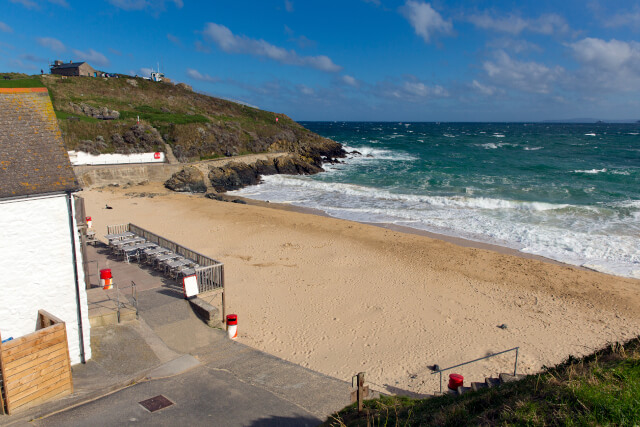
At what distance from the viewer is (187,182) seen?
113 ft

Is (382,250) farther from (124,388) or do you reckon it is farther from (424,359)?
(124,388)

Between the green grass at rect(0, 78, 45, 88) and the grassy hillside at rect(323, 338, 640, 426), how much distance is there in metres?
56.2

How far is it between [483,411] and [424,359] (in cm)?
550

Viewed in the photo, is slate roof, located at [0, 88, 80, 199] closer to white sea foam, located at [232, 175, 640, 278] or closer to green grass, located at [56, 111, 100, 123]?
white sea foam, located at [232, 175, 640, 278]

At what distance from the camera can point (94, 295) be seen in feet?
34.8

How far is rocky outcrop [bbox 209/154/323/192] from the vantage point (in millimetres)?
37469

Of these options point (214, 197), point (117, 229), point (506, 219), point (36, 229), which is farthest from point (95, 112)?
point (36, 229)

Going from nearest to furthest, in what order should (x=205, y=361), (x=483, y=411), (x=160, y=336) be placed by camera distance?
1. (x=483, y=411)
2. (x=205, y=361)
3. (x=160, y=336)

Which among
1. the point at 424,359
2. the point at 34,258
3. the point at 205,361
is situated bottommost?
the point at 424,359


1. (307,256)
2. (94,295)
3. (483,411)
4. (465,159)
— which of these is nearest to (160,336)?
(94,295)

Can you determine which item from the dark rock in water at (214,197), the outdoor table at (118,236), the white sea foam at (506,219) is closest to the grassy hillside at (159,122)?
the dark rock in water at (214,197)

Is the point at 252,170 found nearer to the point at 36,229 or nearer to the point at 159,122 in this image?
the point at 159,122

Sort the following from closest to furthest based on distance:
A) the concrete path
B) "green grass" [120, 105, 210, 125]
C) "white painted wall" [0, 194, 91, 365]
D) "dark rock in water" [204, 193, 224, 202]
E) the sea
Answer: the concrete path
"white painted wall" [0, 194, 91, 365]
the sea
"dark rock in water" [204, 193, 224, 202]
"green grass" [120, 105, 210, 125]

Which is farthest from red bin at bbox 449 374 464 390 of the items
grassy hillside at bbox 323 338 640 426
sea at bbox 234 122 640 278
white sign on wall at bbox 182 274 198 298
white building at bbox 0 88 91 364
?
sea at bbox 234 122 640 278
